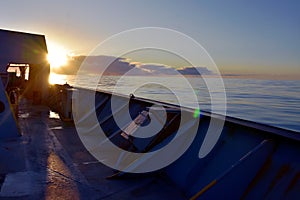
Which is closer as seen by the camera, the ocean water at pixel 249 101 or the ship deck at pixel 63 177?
the ship deck at pixel 63 177

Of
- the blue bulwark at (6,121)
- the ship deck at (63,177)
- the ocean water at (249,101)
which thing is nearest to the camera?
the ship deck at (63,177)

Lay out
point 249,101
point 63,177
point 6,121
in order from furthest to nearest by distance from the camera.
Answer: point 249,101, point 6,121, point 63,177

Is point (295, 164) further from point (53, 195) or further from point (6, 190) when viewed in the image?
point (6, 190)

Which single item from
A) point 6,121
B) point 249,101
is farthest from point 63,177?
point 249,101

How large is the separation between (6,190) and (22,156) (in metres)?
1.93

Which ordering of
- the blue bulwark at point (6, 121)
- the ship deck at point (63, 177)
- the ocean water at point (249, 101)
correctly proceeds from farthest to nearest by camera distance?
the ocean water at point (249, 101), the blue bulwark at point (6, 121), the ship deck at point (63, 177)

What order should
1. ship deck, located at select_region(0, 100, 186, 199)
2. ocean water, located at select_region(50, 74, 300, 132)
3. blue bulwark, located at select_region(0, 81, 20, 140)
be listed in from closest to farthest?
ship deck, located at select_region(0, 100, 186, 199) → blue bulwark, located at select_region(0, 81, 20, 140) → ocean water, located at select_region(50, 74, 300, 132)

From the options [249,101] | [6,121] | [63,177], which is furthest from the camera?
[249,101]

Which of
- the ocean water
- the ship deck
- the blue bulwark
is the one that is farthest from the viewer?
the ocean water

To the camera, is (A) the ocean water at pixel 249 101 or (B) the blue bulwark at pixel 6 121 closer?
(B) the blue bulwark at pixel 6 121

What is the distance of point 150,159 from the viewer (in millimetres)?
4938

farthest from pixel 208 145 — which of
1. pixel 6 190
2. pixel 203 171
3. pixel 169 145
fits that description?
pixel 6 190

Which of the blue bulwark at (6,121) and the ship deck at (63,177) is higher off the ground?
the blue bulwark at (6,121)

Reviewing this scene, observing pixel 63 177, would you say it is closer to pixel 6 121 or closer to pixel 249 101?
pixel 6 121
